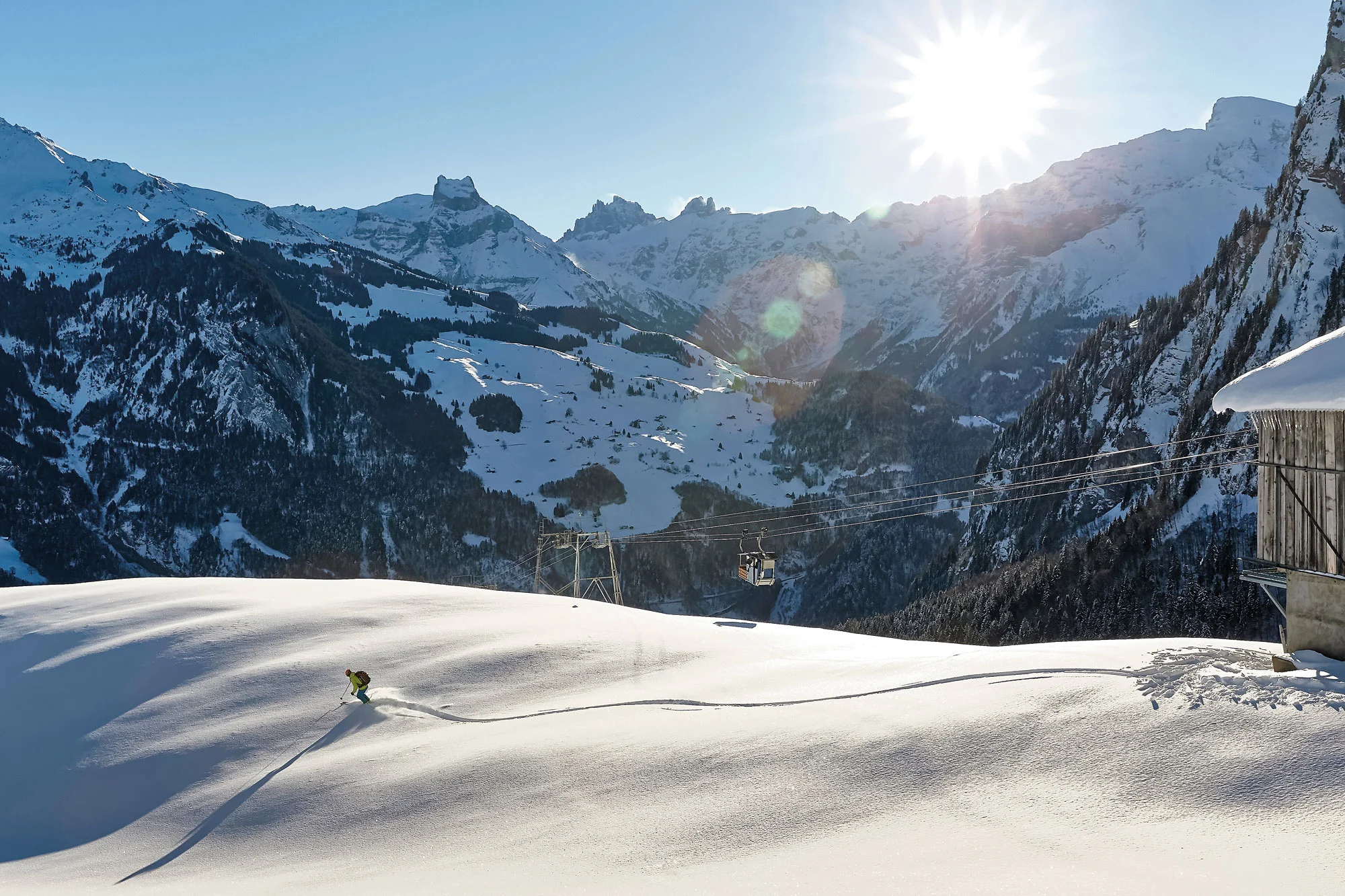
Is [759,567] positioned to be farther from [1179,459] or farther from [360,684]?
[1179,459]

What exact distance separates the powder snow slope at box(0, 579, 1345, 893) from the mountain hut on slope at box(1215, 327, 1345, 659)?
1240 mm

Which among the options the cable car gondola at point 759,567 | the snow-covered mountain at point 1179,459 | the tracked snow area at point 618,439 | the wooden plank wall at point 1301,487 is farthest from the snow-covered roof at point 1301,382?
the tracked snow area at point 618,439

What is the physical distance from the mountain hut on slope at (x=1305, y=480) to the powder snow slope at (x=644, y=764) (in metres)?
1.24

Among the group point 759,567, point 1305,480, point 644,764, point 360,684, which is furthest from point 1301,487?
point 759,567

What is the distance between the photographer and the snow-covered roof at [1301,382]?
Result: 13.7 meters

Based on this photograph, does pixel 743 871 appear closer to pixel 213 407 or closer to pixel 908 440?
pixel 213 407

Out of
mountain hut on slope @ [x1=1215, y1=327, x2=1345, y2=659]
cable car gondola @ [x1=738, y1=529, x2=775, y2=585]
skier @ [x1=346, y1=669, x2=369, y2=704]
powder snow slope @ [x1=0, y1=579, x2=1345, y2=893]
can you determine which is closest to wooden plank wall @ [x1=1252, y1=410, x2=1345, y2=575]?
mountain hut on slope @ [x1=1215, y1=327, x2=1345, y2=659]

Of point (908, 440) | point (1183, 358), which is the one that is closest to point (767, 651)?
point (1183, 358)

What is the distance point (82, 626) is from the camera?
20828 mm

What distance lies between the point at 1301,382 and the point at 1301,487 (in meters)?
2.10

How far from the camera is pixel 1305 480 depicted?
14742 mm

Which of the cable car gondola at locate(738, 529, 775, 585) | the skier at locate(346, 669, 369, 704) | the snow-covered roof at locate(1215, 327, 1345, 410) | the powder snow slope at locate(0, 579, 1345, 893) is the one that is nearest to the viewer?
the powder snow slope at locate(0, 579, 1345, 893)

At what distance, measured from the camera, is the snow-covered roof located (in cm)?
1373

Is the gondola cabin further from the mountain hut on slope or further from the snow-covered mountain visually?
the snow-covered mountain
